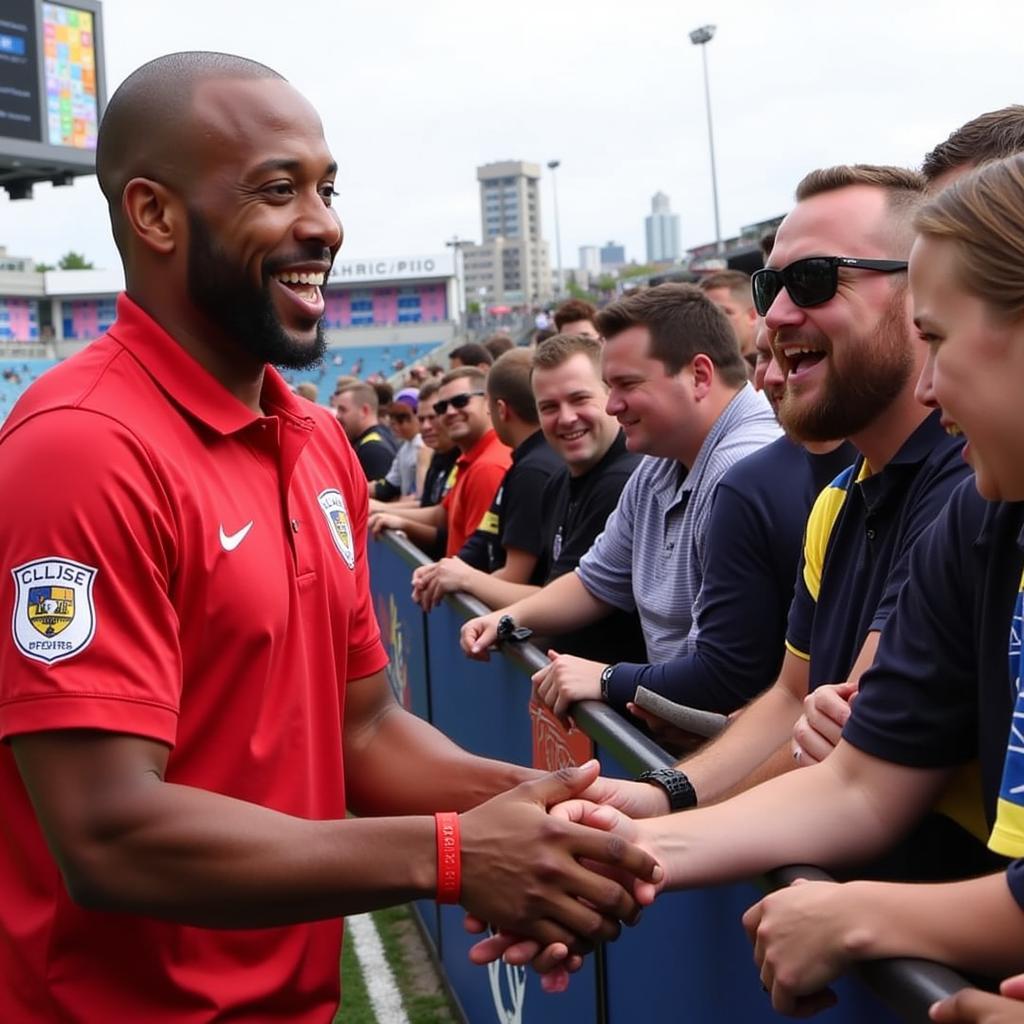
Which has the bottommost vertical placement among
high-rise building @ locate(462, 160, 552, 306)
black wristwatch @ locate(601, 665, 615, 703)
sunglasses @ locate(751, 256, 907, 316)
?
black wristwatch @ locate(601, 665, 615, 703)

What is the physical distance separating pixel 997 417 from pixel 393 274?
223 feet

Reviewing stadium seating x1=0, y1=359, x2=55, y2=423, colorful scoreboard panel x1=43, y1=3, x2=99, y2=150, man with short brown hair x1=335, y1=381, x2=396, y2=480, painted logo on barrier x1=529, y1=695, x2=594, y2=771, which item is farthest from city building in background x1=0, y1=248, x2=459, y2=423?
painted logo on barrier x1=529, y1=695, x2=594, y2=771

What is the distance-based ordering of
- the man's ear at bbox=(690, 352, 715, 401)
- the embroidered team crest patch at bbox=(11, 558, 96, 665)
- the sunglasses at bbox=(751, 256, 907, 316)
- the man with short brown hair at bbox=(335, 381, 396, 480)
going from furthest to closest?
the man with short brown hair at bbox=(335, 381, 396, 480) → the man's ear at bbox=(690, 352, 715, 401) → the sunglasses at bbox=(751, 256, 907, 316) → the embroidered team crest patch at bbox=(11, 558, 96, 665)

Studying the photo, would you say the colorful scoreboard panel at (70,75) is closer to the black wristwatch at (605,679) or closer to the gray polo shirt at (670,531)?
the gray polo shirt at (670,531)

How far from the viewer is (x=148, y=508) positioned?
71.7 inches

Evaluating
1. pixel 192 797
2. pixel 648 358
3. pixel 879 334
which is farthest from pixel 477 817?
→ pixel 648 358

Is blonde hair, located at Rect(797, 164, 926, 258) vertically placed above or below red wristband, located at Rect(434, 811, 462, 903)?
above

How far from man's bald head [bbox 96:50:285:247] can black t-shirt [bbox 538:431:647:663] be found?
2.72 metres

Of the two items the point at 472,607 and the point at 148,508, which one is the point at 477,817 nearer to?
the point at 148,508

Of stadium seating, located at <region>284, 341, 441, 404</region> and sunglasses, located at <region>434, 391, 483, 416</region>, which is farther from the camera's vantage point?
stadium seating, located at <region>284, 341, 441, 404</region>

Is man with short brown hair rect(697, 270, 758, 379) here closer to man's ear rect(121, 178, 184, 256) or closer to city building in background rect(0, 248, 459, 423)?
man's ear rect(121, 178, 184, 256)

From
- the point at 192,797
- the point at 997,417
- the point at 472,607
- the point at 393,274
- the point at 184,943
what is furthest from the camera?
the point at 393,274

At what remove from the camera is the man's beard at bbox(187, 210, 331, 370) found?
207 centimetres

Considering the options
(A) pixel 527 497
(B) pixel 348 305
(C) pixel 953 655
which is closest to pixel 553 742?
(C) pixel 953 655
